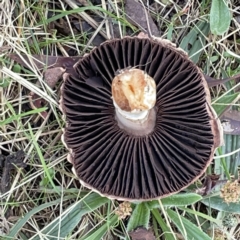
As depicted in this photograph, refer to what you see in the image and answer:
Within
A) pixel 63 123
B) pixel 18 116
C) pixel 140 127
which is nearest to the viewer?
pixel 140 127

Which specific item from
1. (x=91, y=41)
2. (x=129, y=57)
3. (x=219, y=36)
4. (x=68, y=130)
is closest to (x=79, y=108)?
(x=68, y=130)

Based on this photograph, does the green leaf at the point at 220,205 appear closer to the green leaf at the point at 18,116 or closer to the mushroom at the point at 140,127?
the mushroom at the point at 140,127

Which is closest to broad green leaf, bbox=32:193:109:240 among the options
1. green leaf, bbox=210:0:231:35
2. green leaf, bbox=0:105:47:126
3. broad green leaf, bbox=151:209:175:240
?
broad green leaf, bbox=151:209:175:240

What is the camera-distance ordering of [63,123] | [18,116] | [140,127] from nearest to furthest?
[140,127], [18,116], [63,123]

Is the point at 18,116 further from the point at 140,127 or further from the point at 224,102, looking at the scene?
the point at 224,102

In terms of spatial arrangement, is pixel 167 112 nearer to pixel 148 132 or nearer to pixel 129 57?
pixel 148 132

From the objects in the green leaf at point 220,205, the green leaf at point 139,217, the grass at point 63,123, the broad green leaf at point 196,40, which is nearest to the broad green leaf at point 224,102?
the grass at point 63,123

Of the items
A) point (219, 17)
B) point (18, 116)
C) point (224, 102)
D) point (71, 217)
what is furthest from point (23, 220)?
point (219, 17)

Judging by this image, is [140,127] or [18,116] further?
[18,116]
